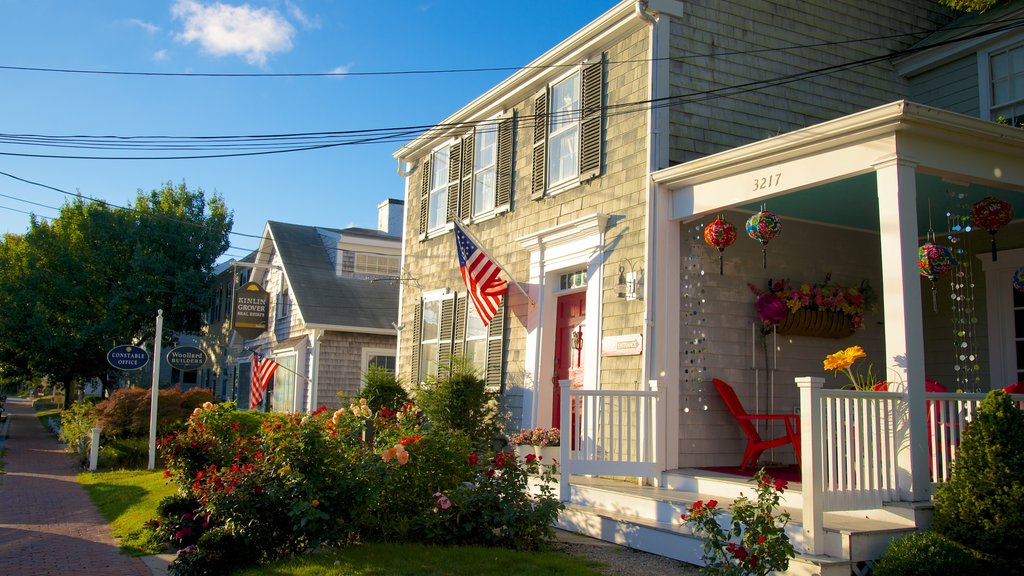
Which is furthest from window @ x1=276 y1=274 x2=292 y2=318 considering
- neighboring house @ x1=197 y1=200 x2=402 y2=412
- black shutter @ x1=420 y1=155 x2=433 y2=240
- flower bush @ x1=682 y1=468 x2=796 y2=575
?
flower bush @ x1=682 y1=468 x2=796 y2=575

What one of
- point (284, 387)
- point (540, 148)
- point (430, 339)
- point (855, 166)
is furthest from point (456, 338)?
point (284, 387)

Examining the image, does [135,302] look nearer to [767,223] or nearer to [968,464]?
[767,223]

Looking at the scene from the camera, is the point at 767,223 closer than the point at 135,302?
Yes

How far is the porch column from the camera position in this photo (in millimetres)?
6098

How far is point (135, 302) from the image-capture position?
2719 cm

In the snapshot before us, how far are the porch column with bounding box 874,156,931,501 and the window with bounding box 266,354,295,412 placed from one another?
600 inches

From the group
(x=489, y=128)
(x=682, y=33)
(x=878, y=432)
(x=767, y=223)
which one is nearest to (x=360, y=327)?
(x=489, y=128)

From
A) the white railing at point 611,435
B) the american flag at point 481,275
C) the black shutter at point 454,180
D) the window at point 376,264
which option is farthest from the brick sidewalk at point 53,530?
the window at point 376,264

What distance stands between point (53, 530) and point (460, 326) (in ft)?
20.5

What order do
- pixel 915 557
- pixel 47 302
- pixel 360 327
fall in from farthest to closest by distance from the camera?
pixel 47 302
pixel 360 327
pixel 915 557

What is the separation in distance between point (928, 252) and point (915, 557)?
9.75ft

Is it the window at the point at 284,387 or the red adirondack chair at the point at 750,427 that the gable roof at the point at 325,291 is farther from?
the red adirondack chair at the point at 750,427

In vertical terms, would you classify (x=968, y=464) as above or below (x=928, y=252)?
below

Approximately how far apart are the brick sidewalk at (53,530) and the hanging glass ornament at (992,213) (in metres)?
8.03
